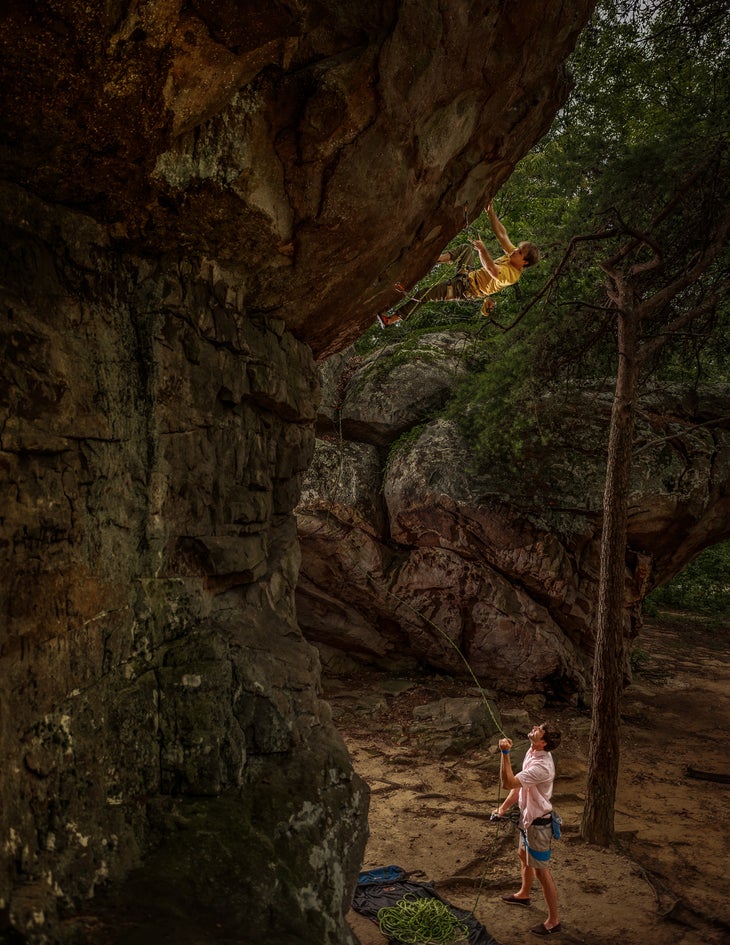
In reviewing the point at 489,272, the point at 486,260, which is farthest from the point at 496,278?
the point at 486,260

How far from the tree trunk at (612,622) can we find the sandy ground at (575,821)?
450 millimetres

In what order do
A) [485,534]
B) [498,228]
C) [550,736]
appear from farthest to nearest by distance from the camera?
1. [485,534]
2. [498,228]
3. [550,736]

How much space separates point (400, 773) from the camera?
9.18m

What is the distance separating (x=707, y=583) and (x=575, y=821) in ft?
41.6

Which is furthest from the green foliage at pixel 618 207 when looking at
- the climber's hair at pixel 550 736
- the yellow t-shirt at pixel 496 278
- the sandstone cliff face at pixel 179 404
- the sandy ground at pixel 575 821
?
the climber's hair at pixel 550 736

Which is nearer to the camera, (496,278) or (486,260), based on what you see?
(486,260)

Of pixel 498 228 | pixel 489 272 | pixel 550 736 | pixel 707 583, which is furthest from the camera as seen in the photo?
pixel 707 583

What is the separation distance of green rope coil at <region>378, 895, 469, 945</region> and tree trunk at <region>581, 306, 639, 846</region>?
2380 millimetres

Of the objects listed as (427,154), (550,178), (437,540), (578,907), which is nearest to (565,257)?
(550,178)

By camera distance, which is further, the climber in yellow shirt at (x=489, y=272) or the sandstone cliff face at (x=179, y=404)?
the climber in yellow shirt at (x=489, y=272)

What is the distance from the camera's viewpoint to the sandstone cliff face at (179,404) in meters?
3.27

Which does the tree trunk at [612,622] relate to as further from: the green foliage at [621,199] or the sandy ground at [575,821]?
the green foliage at [621,199]

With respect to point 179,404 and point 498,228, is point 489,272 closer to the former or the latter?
point 498,228

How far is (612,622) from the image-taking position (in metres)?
7.65
